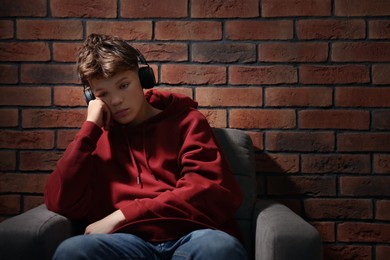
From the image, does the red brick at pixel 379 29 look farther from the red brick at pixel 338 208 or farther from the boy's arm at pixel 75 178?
the boy's arm at pixel 75 178

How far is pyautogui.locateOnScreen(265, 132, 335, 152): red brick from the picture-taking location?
203 centimetres

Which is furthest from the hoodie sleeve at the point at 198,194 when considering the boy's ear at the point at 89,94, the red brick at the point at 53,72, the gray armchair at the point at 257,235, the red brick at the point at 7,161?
the red brick at the point at 7,161

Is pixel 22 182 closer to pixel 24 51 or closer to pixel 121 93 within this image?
pixel 24 51

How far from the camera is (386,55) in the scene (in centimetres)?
201

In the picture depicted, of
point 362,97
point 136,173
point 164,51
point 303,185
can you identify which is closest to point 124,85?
point 136,173

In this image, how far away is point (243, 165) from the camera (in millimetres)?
1858

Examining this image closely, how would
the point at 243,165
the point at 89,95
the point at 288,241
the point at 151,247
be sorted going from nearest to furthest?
the point at 288,241 < the point at 151,247 < the point at 89,95 < the point at 243,165

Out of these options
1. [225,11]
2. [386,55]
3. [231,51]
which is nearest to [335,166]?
[386,55]

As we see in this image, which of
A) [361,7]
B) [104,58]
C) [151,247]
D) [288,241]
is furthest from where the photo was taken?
[361,7]

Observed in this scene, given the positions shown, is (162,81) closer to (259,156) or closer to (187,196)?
(259,156)

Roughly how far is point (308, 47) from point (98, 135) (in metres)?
0.94

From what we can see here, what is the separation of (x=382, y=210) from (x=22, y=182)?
1508 millimetres

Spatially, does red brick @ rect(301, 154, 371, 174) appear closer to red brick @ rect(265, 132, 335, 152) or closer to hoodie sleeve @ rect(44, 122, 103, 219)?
red brick @ rect(265, 132, 335, 152)

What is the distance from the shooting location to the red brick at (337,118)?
2.03 metres
